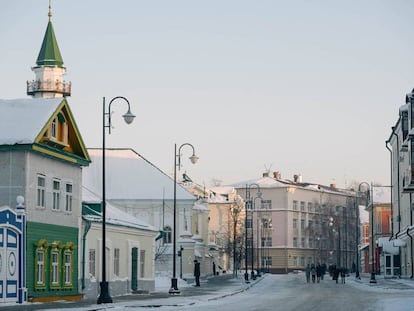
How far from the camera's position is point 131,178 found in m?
86.0

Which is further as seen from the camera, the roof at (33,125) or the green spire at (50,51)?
the green spire at (50,51)

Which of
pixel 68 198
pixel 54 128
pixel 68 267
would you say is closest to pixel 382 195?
pixel 68 198

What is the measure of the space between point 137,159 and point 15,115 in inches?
1941

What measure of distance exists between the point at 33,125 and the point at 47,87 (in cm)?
5051

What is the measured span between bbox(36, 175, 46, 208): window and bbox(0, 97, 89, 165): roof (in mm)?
1049

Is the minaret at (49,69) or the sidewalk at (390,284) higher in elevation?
the minaret at (49,69)

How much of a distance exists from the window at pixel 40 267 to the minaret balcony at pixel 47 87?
50.8 meters

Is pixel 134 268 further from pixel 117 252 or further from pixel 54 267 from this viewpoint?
pixel 54 267

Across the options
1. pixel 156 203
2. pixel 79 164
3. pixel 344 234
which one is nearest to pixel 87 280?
pixel 79 164

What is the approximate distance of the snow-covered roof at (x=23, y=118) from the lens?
36.5 metres

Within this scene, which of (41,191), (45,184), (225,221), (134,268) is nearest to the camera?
(41,191)

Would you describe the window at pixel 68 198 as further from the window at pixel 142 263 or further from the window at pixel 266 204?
the window at pixel 266 204

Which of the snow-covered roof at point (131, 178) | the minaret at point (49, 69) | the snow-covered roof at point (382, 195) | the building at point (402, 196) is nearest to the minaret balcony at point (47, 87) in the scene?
the minaret at point (49, 69)

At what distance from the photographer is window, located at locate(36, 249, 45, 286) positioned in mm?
37256
